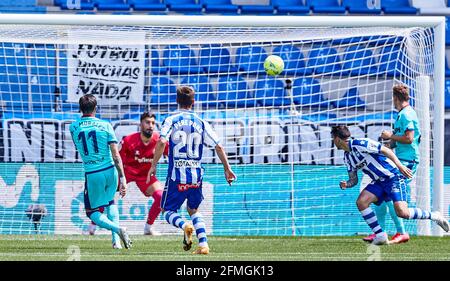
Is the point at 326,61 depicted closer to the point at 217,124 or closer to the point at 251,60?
the point at 251,60

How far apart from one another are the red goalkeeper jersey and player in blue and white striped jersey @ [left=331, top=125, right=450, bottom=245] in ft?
11.4

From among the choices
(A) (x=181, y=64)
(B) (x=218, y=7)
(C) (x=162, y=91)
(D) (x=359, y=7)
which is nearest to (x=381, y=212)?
(C) (x=162, y=91)

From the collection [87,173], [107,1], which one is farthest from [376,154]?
[107,1]

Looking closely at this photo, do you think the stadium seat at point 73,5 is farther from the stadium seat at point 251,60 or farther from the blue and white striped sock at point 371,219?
the blue and white striped sock at point 371,219

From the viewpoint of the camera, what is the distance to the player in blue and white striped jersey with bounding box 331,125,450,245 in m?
11.9

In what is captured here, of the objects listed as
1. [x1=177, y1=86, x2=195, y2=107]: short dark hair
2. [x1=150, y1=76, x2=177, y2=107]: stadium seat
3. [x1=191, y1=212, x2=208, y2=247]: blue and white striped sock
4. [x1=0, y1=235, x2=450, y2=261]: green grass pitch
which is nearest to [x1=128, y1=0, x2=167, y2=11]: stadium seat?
[x1=150, y1=76, x2=177, y2=107]: stadium seat

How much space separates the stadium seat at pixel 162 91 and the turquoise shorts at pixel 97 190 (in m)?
4.29

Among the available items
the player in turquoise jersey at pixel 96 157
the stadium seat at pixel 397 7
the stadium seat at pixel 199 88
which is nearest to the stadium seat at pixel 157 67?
the stadium seat at pixel 199 88

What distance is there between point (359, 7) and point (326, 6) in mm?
667

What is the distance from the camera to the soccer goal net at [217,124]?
14.2 m

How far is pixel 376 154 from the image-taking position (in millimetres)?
12016

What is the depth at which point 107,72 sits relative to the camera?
15250 mm

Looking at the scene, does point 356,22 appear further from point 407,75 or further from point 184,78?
point 184,78

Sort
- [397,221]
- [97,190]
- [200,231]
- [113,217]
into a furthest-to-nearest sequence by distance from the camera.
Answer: [397,221] → [113,217] → [97,190] → [200,231]
